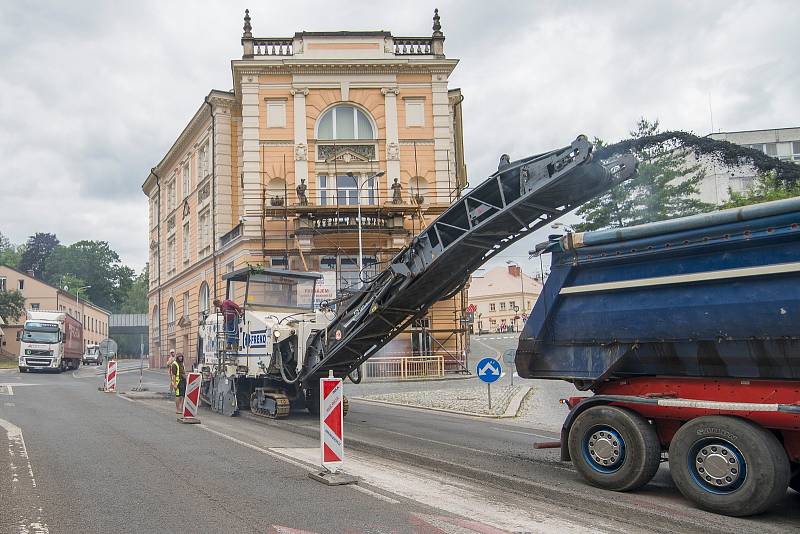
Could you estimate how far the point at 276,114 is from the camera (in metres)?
33.3

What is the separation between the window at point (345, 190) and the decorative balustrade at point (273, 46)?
623cm

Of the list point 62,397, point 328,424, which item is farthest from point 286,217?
point 328,424

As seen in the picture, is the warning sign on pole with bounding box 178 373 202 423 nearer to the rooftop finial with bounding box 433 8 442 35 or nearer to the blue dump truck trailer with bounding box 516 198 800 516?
the blue dump truck trailer with bounding box 516 198 800 516

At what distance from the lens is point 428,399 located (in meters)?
21.0

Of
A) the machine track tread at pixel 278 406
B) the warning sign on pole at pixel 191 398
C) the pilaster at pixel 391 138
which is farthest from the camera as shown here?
the pilaster at pixel 391 138

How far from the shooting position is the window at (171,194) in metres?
47.0

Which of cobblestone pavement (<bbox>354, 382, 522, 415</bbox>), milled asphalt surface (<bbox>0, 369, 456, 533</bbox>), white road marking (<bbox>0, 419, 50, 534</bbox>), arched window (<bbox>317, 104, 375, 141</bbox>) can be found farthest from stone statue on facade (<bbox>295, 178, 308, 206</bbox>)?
milled asphalt surface (<bbox>0, 369, 456, 533</bbox>)

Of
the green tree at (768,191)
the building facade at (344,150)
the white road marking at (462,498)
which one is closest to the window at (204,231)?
the building facade at (344,150)

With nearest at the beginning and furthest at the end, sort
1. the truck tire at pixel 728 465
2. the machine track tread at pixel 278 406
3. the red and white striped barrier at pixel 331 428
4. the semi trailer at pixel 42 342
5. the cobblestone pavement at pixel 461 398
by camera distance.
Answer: the truck tire at pixel 728 465
the red and white striped barrier at pixel 331 428
the machine track tread at pixel 278 406
the cobblestone pavement at pixel 461 398
the semi trailer at pixel 42 342

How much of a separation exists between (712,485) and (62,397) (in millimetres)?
18472

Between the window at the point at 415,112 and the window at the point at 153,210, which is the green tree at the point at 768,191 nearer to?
the window at the point at 415,112

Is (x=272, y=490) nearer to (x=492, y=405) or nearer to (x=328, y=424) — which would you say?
(x=328, y=424)

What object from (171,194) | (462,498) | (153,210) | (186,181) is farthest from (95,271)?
(462,498)

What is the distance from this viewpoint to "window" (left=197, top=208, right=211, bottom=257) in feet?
127
